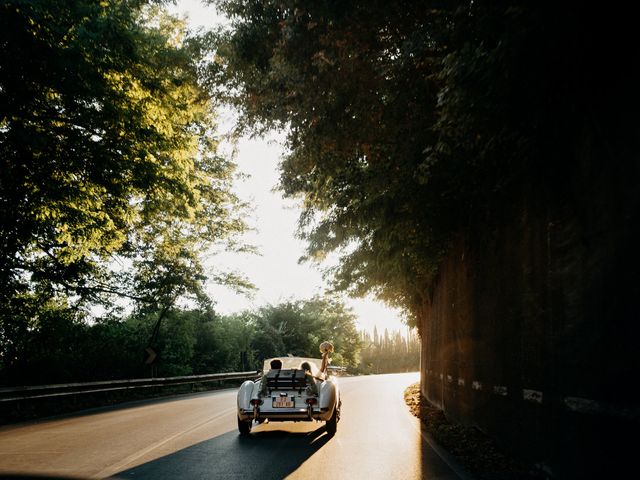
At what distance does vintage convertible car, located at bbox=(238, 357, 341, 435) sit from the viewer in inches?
363

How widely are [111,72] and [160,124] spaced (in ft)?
5.70

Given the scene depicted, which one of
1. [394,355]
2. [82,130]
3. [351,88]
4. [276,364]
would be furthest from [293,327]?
[394,355]

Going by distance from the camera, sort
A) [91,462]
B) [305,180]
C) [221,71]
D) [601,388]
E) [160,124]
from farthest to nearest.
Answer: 1. [160,124]
2. [305,180]
3. [221,71]
4. [91,462]
5. [601,388]

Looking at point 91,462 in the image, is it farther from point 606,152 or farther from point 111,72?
point 111,72

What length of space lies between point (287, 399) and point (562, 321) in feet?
17.9

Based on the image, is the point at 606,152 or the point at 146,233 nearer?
the point at 606,152

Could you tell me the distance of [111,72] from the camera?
1152 centimetres

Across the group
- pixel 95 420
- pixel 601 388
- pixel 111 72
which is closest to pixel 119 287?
pixel 95 420

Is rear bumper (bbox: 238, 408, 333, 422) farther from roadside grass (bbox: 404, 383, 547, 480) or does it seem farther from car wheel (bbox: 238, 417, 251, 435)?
roadside grass (bbox: 404, 383, 547, 480)

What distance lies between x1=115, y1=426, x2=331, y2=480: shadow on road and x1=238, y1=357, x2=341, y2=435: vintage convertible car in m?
0.35

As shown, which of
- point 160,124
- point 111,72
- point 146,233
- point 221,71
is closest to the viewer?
point 221,71

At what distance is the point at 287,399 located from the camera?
368 inches

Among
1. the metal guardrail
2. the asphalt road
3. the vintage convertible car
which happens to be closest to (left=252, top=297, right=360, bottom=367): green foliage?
the metal guardrail

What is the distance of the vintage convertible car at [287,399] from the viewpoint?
9.23 m
